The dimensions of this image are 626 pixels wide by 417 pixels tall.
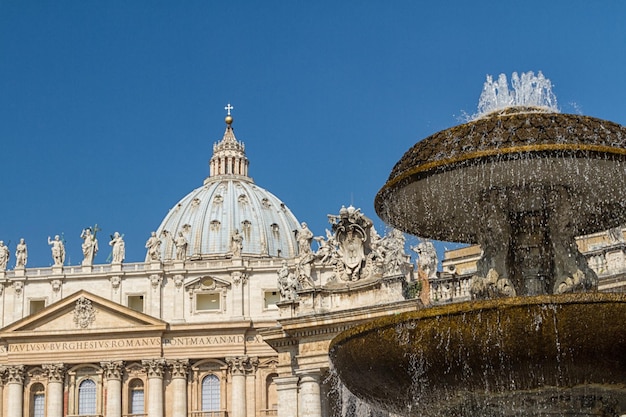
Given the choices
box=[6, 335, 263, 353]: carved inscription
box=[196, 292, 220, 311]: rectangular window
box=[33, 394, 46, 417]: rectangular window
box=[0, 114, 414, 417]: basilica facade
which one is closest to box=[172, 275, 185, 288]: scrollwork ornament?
box=[0, 114, 414, 417]: basilica facade

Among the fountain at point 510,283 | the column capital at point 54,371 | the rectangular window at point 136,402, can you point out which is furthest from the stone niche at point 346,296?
the rectangular window at point 136,402

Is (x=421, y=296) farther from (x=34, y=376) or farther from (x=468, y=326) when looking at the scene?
(x=34, y=376)

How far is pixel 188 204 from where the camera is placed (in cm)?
11106

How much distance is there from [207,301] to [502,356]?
193 feet

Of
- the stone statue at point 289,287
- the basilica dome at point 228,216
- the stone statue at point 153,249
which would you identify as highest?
the basilica dome at point 228,216

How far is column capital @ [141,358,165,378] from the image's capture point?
64812 millimetres

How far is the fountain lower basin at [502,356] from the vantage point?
952cm

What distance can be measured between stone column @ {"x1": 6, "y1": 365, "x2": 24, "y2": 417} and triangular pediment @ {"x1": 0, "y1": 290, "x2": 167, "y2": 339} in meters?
2.00

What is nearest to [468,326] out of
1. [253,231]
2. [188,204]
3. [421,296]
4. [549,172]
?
[549,172]

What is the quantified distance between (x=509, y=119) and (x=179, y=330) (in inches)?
2175

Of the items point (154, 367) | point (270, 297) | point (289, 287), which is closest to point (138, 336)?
point (154, 367)

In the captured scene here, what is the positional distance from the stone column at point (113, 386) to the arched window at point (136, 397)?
1.08 metres

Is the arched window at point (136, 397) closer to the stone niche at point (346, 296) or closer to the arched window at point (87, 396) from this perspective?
the arched window at point (87, 396)

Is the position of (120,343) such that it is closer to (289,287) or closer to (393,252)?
(289,287)
